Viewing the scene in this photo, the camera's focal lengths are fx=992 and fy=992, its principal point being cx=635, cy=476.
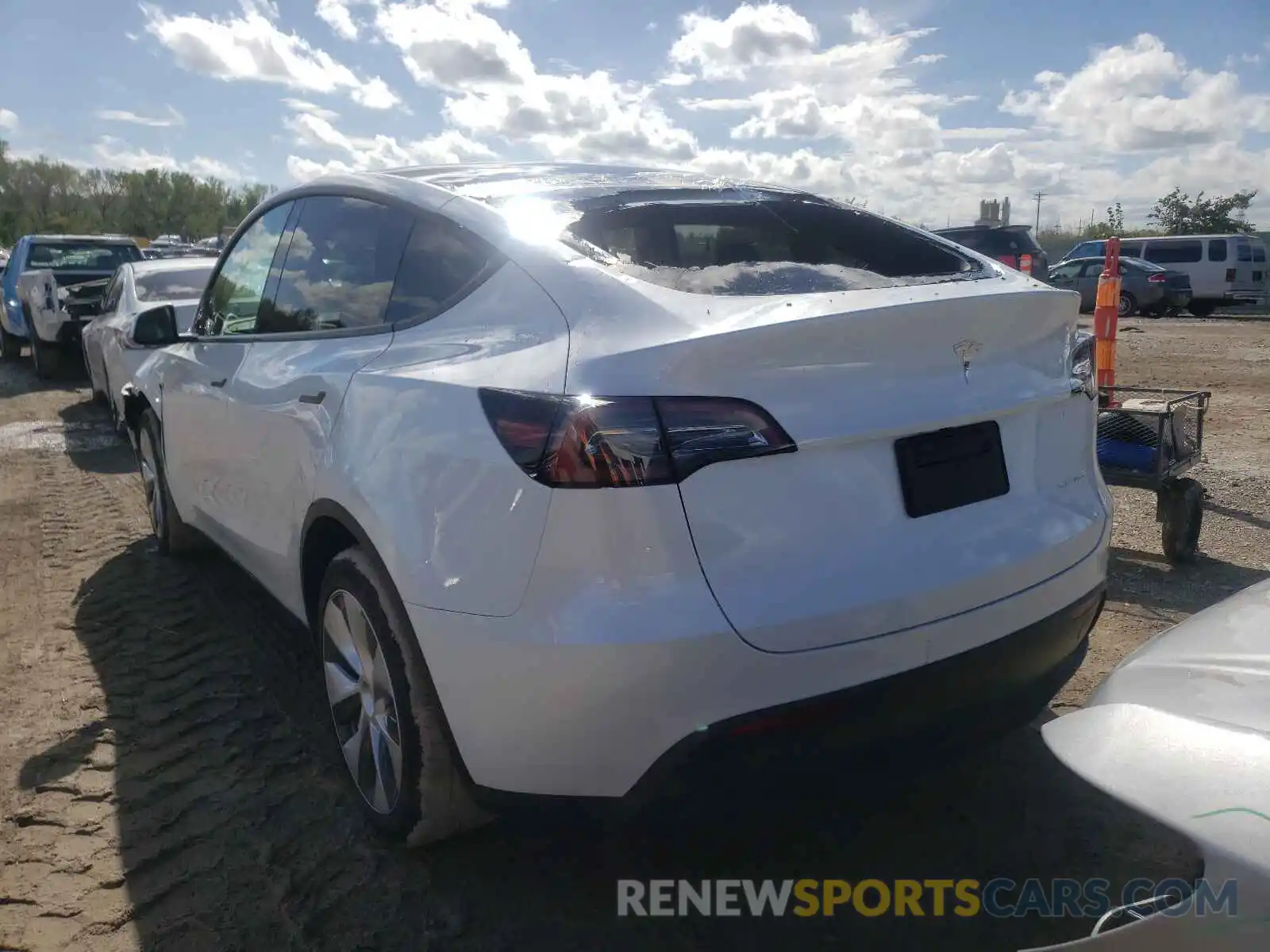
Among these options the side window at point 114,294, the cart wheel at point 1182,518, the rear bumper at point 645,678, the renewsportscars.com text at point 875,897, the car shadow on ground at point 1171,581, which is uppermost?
the side window at point 114,294

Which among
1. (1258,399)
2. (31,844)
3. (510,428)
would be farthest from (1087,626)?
(1258,399)

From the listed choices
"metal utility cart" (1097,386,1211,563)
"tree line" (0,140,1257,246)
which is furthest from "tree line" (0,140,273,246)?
"metal utility cart" (1097,386,1211,563)

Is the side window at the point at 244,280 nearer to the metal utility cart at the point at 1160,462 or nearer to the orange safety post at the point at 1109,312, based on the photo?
the metal utility cart at the point at 1160,462

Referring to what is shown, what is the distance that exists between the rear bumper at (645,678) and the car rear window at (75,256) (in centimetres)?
1447

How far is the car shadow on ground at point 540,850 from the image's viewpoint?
7.36 feet

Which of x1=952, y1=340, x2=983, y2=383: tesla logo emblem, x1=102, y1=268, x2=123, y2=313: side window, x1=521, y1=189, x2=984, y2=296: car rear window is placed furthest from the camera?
x1=102, y1=268, x2=123, y2=313: side window

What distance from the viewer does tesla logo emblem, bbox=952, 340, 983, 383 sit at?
2.19 meters

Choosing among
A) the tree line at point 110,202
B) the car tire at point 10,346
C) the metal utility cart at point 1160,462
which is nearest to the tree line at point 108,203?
the tree line at point 110,202

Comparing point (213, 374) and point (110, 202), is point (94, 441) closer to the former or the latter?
point (213, 374)

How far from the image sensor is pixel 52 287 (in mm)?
12328

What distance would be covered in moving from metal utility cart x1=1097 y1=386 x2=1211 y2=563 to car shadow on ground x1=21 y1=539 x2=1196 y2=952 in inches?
84.0

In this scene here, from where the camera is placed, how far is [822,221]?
3006 mm

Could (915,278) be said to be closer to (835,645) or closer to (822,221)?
(822,221)

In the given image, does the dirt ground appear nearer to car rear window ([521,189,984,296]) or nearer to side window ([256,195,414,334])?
car rear window ([521,189,984,296])
